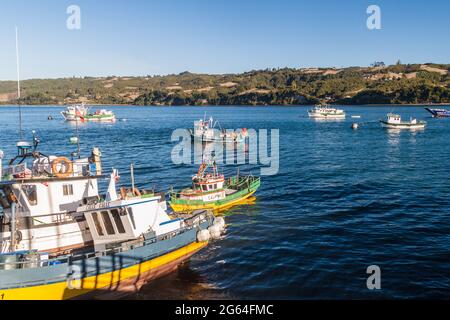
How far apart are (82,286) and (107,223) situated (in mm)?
4169

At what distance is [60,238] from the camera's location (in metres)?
23.8

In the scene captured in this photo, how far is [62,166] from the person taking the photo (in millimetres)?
24969

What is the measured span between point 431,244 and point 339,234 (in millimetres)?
6499

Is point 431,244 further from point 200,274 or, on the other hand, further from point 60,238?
point 60,238

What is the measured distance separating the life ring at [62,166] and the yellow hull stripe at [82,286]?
6.94 meters

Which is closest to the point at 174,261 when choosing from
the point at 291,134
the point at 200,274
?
the point at 200,274

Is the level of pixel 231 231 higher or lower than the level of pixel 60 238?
lower

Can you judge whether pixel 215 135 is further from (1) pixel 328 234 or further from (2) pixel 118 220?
(2) pixel 118 220

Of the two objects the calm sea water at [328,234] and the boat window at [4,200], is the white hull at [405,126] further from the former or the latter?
the boat window at [4,200]

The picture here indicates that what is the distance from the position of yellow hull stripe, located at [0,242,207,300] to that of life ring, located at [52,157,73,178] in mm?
6941

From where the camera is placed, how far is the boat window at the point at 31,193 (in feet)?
76.6

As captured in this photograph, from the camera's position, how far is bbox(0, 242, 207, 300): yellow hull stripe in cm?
1977

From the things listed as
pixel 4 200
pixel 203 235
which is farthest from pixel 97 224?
pixel 203 235

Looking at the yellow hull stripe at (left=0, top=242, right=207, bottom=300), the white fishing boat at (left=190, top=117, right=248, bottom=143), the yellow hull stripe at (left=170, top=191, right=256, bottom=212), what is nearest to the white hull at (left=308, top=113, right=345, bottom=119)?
the white fishing boat at (left=190, top=117, right=248, bottom=143)
